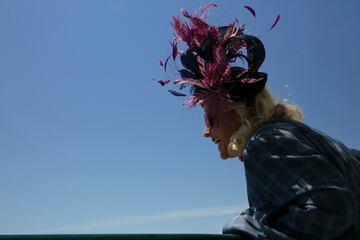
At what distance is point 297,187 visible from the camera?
1717 millimetres

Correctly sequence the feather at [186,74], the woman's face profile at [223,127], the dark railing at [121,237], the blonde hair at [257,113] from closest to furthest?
the dark railing at [121,237] → the blonde hair at [257,113] → the woman's face profile at [223,127] → the feather at [186,74]

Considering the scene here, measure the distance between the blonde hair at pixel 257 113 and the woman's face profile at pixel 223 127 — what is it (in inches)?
2.1

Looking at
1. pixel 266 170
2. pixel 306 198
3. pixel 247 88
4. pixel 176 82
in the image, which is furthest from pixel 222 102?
pixel 306 198

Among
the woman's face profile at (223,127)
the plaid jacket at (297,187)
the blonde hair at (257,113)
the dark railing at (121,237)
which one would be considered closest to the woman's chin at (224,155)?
the woman's face profile at (223,127)

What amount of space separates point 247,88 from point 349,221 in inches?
34.0

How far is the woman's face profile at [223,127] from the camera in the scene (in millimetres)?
2359

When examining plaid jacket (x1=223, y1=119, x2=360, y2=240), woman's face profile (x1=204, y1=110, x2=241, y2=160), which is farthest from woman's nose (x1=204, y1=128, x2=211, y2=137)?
plaid jacket (x1=223, y1=119, x2=360, y2=240)

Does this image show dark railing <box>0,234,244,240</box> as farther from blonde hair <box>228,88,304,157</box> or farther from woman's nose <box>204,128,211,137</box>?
woman's nose <box>204,128,211,137</box>

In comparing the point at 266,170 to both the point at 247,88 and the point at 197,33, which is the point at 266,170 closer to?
the point at 247,88

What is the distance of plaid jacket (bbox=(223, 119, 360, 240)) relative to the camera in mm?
1637

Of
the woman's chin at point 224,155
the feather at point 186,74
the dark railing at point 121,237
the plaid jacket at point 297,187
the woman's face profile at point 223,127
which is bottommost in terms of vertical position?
the dark railing at point 121,237

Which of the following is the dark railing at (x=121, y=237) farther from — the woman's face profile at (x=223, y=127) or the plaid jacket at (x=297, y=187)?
the woman's face profile at (x=223, y=127)

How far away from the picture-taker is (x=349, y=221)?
164 centimetres

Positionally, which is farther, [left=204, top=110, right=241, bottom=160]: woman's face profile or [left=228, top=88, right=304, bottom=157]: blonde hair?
[left=204, top=110, right=241, bottom=160]: woman's face profile
